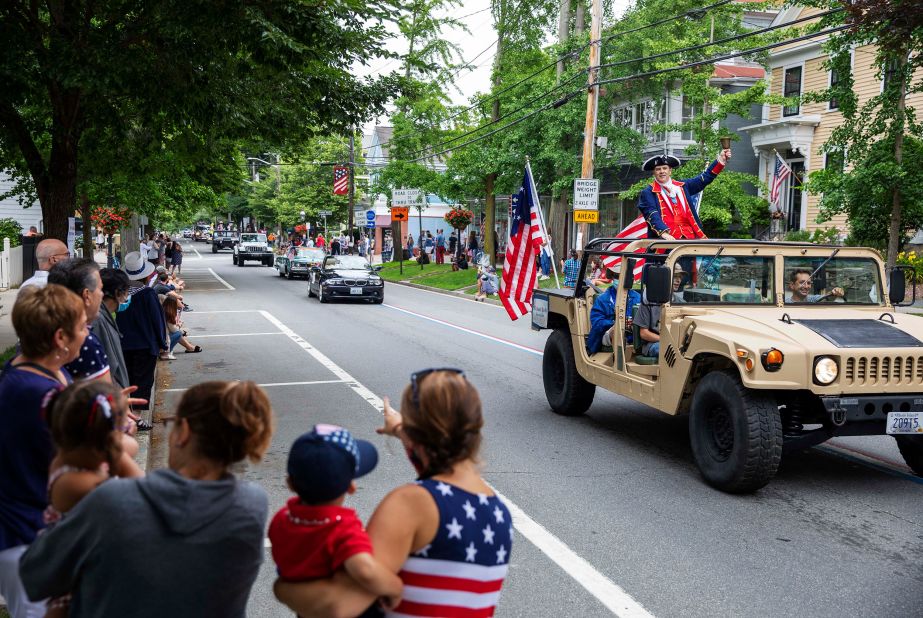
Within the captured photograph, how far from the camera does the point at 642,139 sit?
33.6m

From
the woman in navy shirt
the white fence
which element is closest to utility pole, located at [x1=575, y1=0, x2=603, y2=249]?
the white fence

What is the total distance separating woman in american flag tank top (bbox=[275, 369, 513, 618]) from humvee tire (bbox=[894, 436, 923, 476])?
19.7 feet

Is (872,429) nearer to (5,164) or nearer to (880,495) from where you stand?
(880,495)

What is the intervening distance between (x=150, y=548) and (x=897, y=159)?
21439mm

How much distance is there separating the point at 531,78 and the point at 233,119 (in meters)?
24.3

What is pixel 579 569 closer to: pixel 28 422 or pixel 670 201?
pixel 28 422

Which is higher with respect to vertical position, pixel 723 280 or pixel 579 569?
pixel 723 280

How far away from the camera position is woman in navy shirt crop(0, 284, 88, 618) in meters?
3.07

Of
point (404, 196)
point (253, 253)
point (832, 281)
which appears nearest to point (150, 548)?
point (832, 281)

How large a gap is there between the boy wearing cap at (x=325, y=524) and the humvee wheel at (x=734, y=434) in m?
4.73

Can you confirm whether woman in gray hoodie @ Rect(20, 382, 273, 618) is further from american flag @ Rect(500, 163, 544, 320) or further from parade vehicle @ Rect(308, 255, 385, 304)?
parade vehicle @ Rect(308, 255, 385, 304)

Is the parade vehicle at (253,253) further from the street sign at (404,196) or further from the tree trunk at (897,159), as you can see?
the tree trunk at (897,159)

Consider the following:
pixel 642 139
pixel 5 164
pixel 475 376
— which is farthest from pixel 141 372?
pixel 642 139

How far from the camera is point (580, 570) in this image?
532 centimetres
